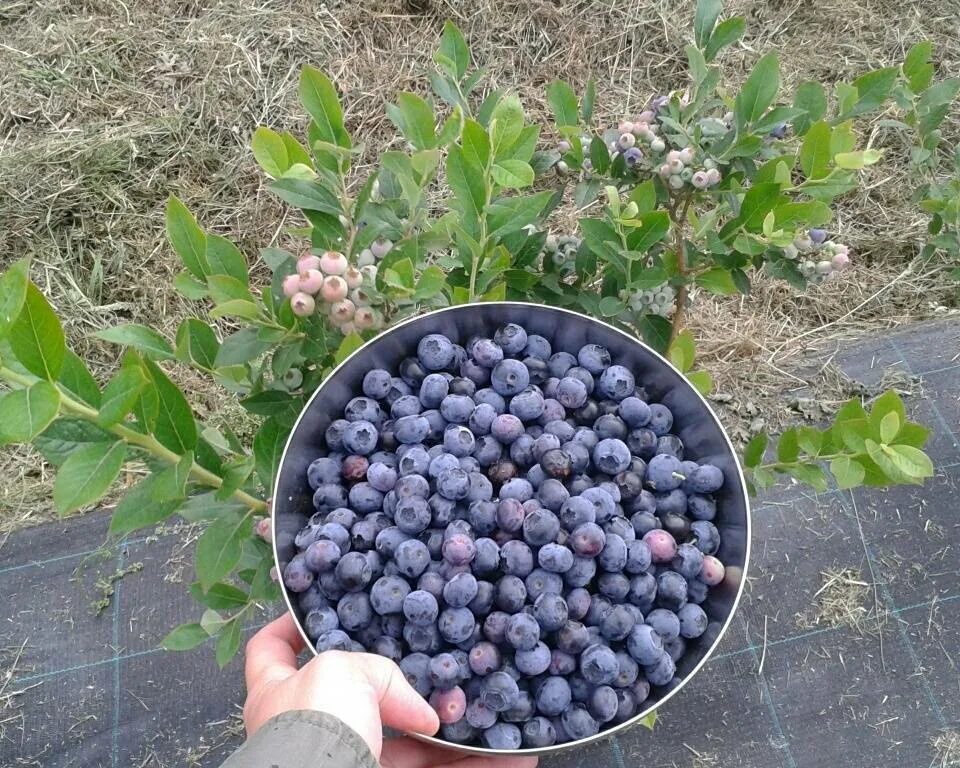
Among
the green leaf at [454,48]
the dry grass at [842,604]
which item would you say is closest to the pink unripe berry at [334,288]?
the green leaf at [454,48]

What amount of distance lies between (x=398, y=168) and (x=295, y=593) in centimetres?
51

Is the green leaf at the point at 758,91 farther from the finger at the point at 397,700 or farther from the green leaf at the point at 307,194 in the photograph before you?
the finger at the point at 397,700

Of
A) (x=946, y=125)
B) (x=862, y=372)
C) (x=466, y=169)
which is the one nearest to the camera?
(x=466, y=169)

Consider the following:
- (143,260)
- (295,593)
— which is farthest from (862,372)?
(143,260)

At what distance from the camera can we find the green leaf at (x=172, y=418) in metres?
0.77

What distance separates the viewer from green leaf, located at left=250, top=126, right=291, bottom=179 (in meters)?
0.91

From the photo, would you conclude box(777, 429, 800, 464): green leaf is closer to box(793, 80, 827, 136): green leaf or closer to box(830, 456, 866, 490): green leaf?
box(830, 456, 866, 490): green leaf

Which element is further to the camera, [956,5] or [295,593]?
[956,5]

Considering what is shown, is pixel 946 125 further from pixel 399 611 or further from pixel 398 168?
pixel 399 611

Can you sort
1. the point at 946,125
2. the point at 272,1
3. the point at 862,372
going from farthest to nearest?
the point at 272,1 → the point at 946,125 → the point at 862,372

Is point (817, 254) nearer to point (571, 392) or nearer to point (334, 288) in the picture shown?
point (571, 392)

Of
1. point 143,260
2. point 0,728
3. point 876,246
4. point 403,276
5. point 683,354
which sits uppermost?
point 403,276

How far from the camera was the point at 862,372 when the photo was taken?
2234 mm

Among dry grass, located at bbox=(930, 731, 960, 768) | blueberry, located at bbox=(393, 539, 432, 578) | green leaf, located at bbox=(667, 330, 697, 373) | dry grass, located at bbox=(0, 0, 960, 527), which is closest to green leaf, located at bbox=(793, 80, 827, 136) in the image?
green leaf, located at bbox=(667, 330, 697, 373)
